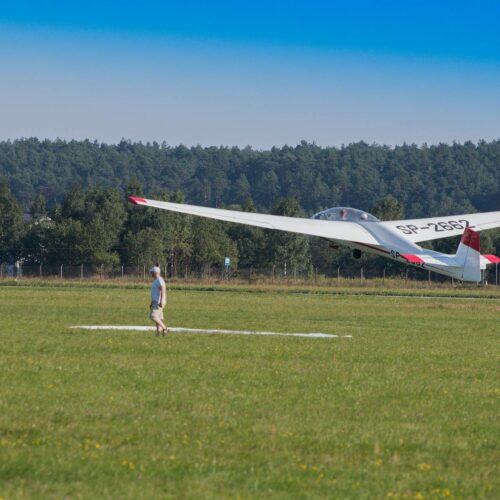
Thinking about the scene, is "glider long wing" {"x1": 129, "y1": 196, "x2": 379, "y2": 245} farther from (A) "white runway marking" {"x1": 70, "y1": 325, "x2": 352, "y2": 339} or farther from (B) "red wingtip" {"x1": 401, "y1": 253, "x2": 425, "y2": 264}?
(A) "white runway marking" {"x1": 70, "y1": 325, "x2": 352, "y2": 339}

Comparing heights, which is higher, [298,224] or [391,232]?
[298,224]

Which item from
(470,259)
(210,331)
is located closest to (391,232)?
(470,259)

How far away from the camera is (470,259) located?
49000 mm

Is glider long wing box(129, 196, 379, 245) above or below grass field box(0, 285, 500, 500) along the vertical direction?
above

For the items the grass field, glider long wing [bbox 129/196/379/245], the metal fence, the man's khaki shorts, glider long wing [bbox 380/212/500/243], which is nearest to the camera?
the grass field

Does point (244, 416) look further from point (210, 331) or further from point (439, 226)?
point (439, 226)

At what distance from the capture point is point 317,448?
11797 millimetres

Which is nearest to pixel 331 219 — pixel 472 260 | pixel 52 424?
pixel 472 260

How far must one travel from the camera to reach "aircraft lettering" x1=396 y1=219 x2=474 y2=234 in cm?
5445

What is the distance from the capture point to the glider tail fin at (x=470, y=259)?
161ft

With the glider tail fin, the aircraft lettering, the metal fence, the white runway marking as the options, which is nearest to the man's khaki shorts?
the white runway marking

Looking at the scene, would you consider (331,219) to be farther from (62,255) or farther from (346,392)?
(62,255)

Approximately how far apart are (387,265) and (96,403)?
81.0 m

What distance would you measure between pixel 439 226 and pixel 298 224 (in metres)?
7.45
